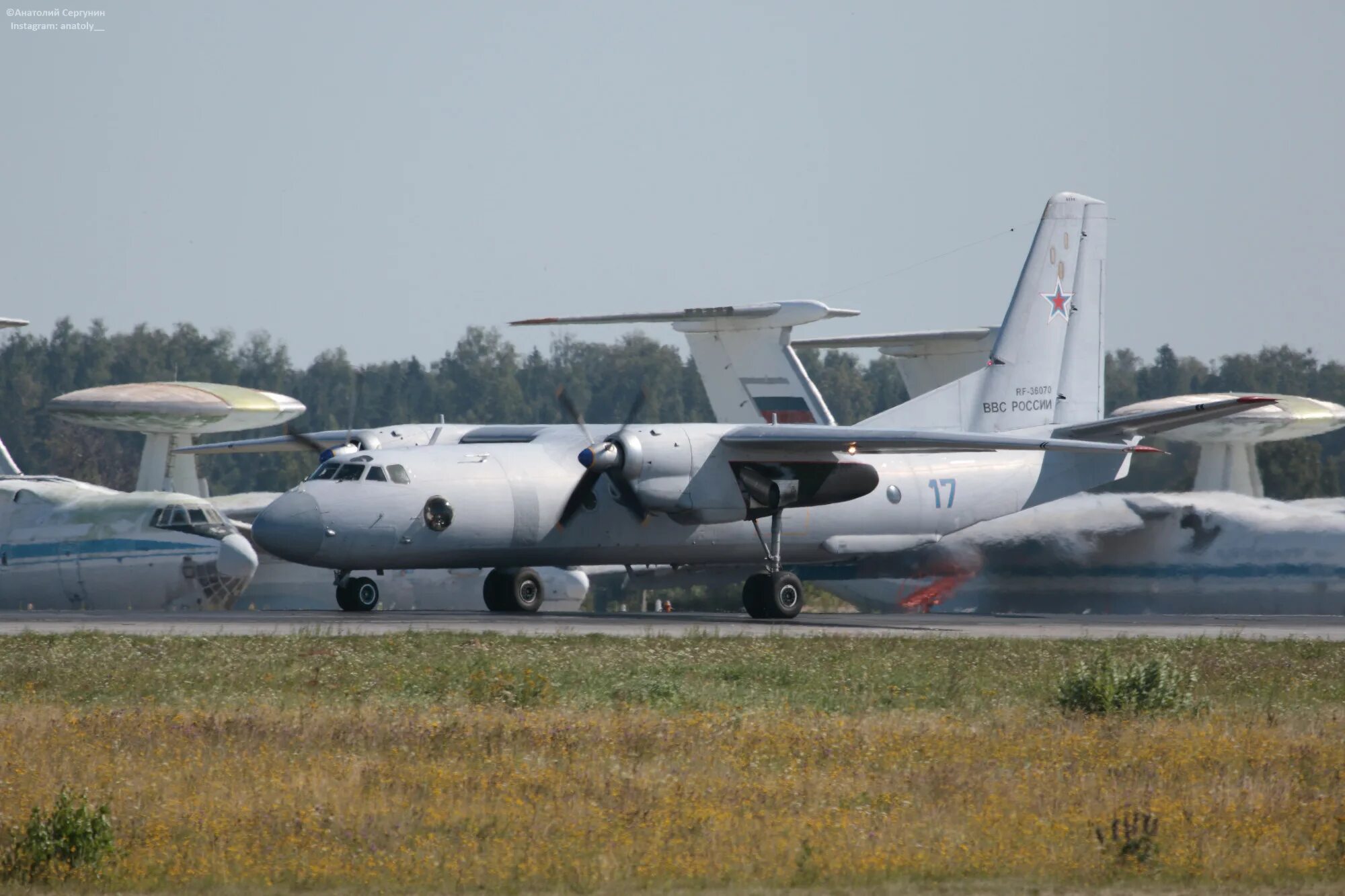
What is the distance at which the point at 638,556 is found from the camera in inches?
1237

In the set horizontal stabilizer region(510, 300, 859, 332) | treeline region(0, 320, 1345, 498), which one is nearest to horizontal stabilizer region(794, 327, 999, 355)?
horizontal stabilizer region(510, 300, 859, 332)

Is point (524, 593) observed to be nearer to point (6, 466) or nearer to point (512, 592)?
point (512, 592)

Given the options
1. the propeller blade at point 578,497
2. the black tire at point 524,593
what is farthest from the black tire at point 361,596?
the propeller blade at point 578,497

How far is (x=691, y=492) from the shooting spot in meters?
29.9

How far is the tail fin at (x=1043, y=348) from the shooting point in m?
36.3

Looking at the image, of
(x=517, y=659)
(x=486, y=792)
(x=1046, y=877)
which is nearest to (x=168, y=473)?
(x=517, y=659)

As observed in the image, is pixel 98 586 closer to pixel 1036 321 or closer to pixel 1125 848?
pixel 1036 321

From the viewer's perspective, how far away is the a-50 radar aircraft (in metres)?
28.6

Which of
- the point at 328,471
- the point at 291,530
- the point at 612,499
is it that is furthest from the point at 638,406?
the point at 291,530

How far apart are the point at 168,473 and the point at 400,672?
36755 mm

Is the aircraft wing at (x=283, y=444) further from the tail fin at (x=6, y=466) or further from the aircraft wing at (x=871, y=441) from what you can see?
the tail fin at (x=6, y=466)

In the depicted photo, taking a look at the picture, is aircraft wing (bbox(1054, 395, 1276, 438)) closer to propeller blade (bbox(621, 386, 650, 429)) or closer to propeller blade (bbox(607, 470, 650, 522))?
propeller blade (bbox(621, 386, 650, 429))

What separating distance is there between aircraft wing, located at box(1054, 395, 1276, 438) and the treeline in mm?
57924

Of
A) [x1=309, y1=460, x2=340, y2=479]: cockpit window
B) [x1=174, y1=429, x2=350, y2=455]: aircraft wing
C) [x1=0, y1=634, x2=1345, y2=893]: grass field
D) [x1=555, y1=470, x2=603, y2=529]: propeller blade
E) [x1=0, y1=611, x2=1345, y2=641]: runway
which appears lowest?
[x1=0, y1=611, x2=1345, y2=641]: runway
